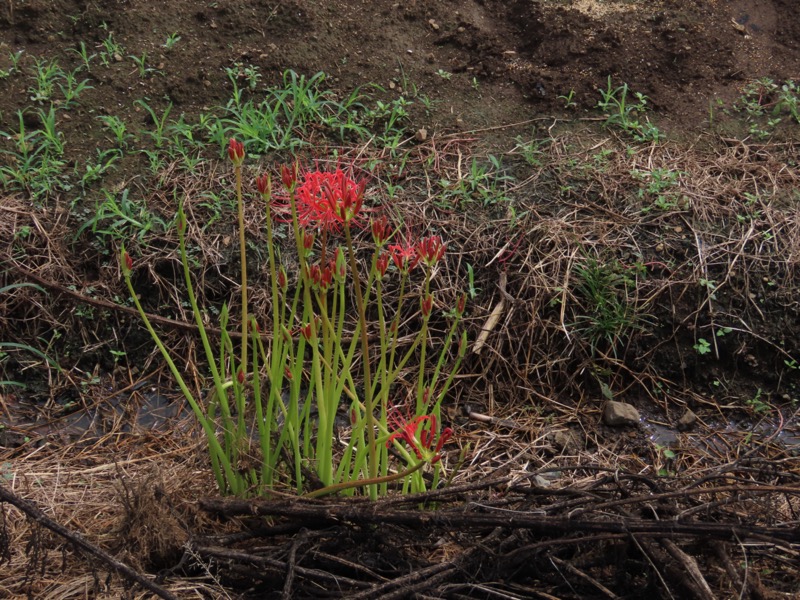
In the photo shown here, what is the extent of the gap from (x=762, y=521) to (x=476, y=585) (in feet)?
2.39

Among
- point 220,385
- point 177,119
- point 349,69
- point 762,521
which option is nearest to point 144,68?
point 177,119

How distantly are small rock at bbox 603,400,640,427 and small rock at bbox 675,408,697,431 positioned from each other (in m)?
0.16

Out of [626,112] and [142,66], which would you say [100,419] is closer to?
[142,66]

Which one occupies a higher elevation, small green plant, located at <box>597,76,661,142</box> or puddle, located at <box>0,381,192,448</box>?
small green plant, located at <box>597,76,661,142</box>

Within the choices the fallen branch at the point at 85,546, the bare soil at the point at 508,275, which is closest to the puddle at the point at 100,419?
the bare soil at the point at 508,275

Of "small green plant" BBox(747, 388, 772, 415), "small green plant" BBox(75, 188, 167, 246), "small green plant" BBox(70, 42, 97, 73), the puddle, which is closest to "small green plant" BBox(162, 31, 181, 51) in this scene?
"small green plant" BBox(70, 42, 97, 73)

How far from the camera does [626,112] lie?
3758 mm

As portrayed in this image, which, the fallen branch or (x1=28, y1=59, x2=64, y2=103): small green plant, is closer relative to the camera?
the fallen branch

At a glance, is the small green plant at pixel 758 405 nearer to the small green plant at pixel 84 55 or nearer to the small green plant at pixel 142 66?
the small green plant at pixel 142 66

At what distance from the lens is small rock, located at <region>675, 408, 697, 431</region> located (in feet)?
9.71

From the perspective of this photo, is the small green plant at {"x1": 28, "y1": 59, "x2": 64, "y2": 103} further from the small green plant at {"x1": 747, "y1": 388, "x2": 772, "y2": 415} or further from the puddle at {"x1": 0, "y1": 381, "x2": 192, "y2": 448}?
the small green plant at {"x1": 747, "y1": 388, "x2": 772, "y2": 415}

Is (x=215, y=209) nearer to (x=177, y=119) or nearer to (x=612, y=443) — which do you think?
(x=177, y=119)

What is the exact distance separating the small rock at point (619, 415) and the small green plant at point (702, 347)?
37 centimetres

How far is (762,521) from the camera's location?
203 centimetres
